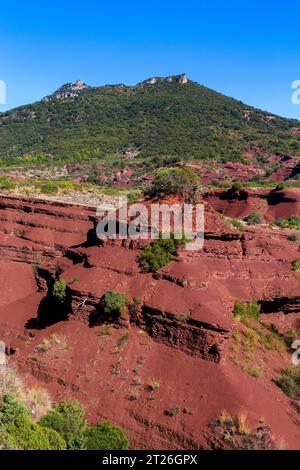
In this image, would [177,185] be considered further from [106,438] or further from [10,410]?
[10,410]

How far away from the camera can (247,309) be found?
18.1 metres

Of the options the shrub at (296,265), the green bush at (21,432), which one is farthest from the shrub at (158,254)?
the green bush at (21,432)

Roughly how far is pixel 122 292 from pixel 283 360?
6.69 metres

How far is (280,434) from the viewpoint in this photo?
1200 centimetres

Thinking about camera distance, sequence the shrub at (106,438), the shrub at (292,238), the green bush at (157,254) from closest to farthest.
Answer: the shrub at (106,438)
the green bush at (157,254)
the shrub at (292,238)

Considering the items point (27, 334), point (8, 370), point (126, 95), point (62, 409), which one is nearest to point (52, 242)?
point (27, 334)

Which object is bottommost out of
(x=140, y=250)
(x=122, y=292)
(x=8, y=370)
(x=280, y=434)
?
(x=280, y=434)

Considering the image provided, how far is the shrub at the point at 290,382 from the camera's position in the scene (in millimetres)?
14195

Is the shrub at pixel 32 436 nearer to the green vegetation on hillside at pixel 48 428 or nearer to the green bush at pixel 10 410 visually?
the green vegetation on hillside at pixel 48 428

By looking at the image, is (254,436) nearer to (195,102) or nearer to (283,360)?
(283,360)

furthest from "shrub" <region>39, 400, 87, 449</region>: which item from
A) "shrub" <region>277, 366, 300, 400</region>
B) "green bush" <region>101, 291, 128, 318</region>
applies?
"shrub" <region>277, 366, 300, 400</region>

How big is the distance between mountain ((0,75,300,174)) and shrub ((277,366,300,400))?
52.4 m

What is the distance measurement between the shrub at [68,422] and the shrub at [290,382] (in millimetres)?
6660

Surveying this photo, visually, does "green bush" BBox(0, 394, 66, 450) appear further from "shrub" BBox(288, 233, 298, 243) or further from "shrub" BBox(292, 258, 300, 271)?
"shrub" BBox(288, 233, 298, 243)
